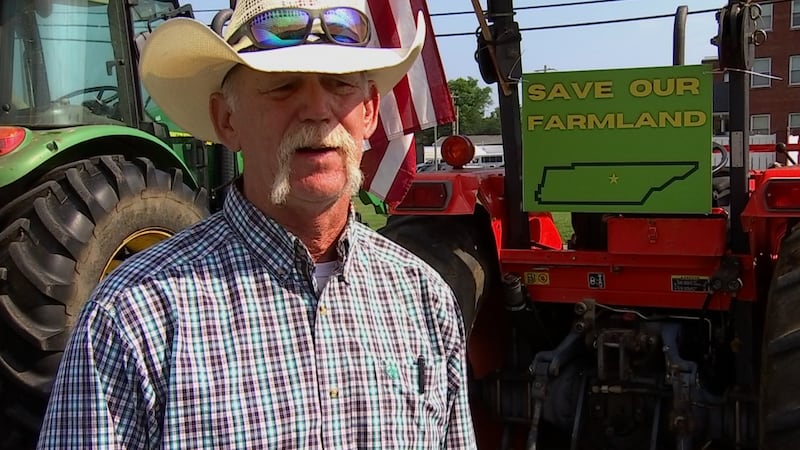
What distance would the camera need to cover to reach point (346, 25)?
1.70 metres

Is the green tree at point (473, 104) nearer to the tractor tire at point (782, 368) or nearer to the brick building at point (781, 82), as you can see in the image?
the brick building at point (781, 82)

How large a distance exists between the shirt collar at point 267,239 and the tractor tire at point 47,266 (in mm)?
2426

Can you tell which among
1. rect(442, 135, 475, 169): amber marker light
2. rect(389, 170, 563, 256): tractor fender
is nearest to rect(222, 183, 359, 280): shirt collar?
rect(389, 170, 563, 256): tractor fender

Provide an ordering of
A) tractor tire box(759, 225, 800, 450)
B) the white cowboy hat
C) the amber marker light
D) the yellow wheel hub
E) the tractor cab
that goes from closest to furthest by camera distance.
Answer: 1. the white cowboy hat
2. tractor tire box(759, 225, 800, 450)
3. the amber marker light
4. the yellow wheel hub
5. the tractor cab

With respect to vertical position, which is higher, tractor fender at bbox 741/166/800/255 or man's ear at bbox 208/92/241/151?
man's ear at bbox 208/92/241/151

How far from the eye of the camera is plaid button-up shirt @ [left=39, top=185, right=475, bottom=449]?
4.65 ft

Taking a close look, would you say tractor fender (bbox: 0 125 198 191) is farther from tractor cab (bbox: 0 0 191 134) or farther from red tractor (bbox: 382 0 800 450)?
red tractor (bbox: 382 0 800 450)

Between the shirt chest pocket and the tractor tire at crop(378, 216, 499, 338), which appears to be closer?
the shirt chest pocket

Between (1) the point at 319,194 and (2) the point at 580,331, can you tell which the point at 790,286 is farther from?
(1) the point at 319,194

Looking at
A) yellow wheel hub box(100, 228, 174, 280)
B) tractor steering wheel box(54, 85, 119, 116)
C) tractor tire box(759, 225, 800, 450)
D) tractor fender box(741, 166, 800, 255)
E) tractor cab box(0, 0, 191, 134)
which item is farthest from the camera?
tractor steering wheel box(54, 85, 119, 116)

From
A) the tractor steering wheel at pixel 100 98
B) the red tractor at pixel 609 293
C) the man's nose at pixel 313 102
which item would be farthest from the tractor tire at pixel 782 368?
the tractor steering wheel at pixel 100 98

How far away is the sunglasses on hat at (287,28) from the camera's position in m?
1.61

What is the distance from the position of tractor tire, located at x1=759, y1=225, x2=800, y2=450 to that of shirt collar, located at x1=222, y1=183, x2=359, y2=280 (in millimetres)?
A: 1721

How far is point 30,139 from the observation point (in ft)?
13.5
